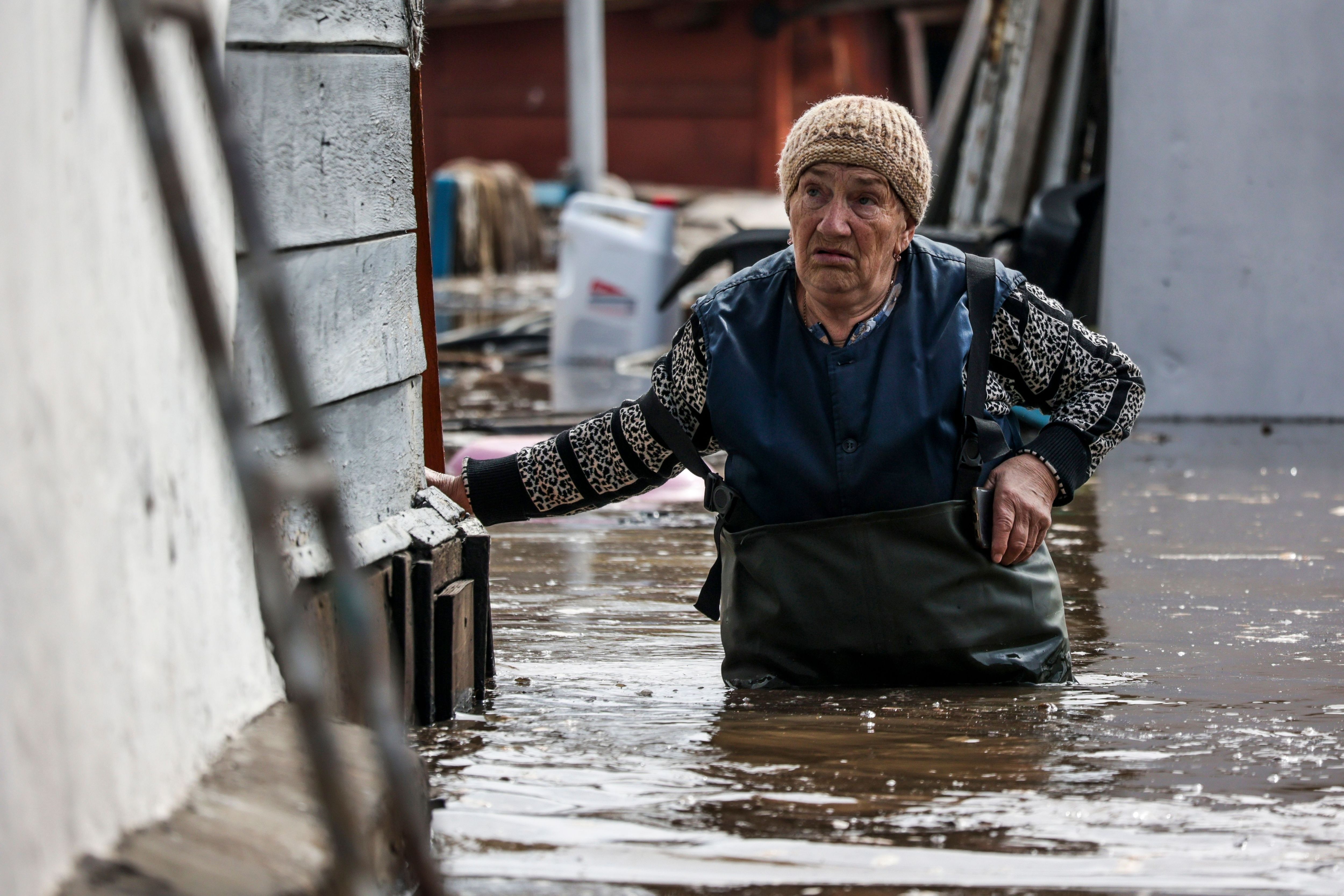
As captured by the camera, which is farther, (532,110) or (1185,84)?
(532,110)

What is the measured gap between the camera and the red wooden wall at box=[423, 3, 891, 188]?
63.8 ft

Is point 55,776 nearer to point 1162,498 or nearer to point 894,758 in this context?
point 894,758

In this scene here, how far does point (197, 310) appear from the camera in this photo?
49.6 inches

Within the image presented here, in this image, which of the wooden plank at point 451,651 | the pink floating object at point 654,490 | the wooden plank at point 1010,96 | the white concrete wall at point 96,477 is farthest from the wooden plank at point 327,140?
the wooden plank at point 1010,96

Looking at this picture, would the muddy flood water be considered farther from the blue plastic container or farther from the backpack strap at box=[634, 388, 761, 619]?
the blue plastic container

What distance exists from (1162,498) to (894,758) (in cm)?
278

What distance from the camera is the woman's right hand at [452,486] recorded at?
2.82 metres

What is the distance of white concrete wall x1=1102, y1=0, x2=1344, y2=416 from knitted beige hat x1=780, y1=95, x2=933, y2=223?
12.4ft

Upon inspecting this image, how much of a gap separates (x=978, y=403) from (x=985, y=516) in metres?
0.19

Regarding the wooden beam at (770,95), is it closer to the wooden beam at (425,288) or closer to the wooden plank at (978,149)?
the wooden plank at (978,149)

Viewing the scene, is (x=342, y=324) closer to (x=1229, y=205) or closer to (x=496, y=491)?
(x=496, y=491)

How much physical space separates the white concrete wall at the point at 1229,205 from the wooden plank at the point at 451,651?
172 inches

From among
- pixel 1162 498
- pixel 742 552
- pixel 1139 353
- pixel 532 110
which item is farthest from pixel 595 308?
pixel 532 110

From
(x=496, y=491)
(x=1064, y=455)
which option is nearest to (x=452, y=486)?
(x=496, y=491)
